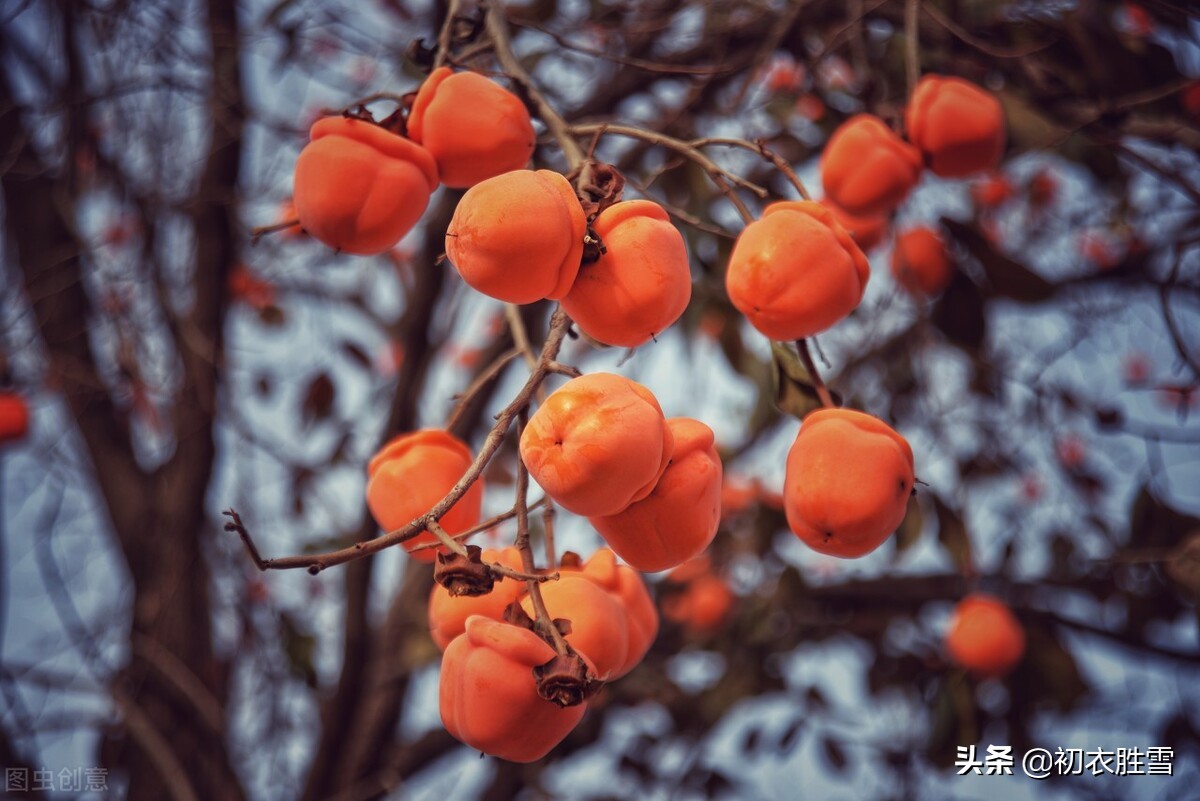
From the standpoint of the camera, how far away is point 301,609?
3.07 meters

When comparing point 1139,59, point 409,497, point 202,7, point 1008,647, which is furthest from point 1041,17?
point 202,7

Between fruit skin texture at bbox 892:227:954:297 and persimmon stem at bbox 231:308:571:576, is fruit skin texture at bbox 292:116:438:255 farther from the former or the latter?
fruit skin texture at bbox 892:227:954:297

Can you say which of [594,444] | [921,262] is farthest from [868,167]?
[594,444]

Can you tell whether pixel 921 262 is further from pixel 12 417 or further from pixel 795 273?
pixel 12 417

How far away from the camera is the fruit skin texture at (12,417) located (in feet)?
7.36

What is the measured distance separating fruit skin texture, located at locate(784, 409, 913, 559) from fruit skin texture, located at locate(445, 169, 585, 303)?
0.82 feet

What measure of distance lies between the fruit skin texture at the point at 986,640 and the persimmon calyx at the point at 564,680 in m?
1.25

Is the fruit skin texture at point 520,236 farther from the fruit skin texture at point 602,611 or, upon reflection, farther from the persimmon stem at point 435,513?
the fruit skin texture at point 602,611

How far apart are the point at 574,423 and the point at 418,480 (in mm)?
243

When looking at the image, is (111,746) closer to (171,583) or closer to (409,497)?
(171,583)

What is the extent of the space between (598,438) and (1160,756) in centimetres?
187

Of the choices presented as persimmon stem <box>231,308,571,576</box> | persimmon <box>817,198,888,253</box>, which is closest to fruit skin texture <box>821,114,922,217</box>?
persimmon <box>817,198,888,253</box>

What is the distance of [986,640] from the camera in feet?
5.55

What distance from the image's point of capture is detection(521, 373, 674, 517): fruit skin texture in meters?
0.64
